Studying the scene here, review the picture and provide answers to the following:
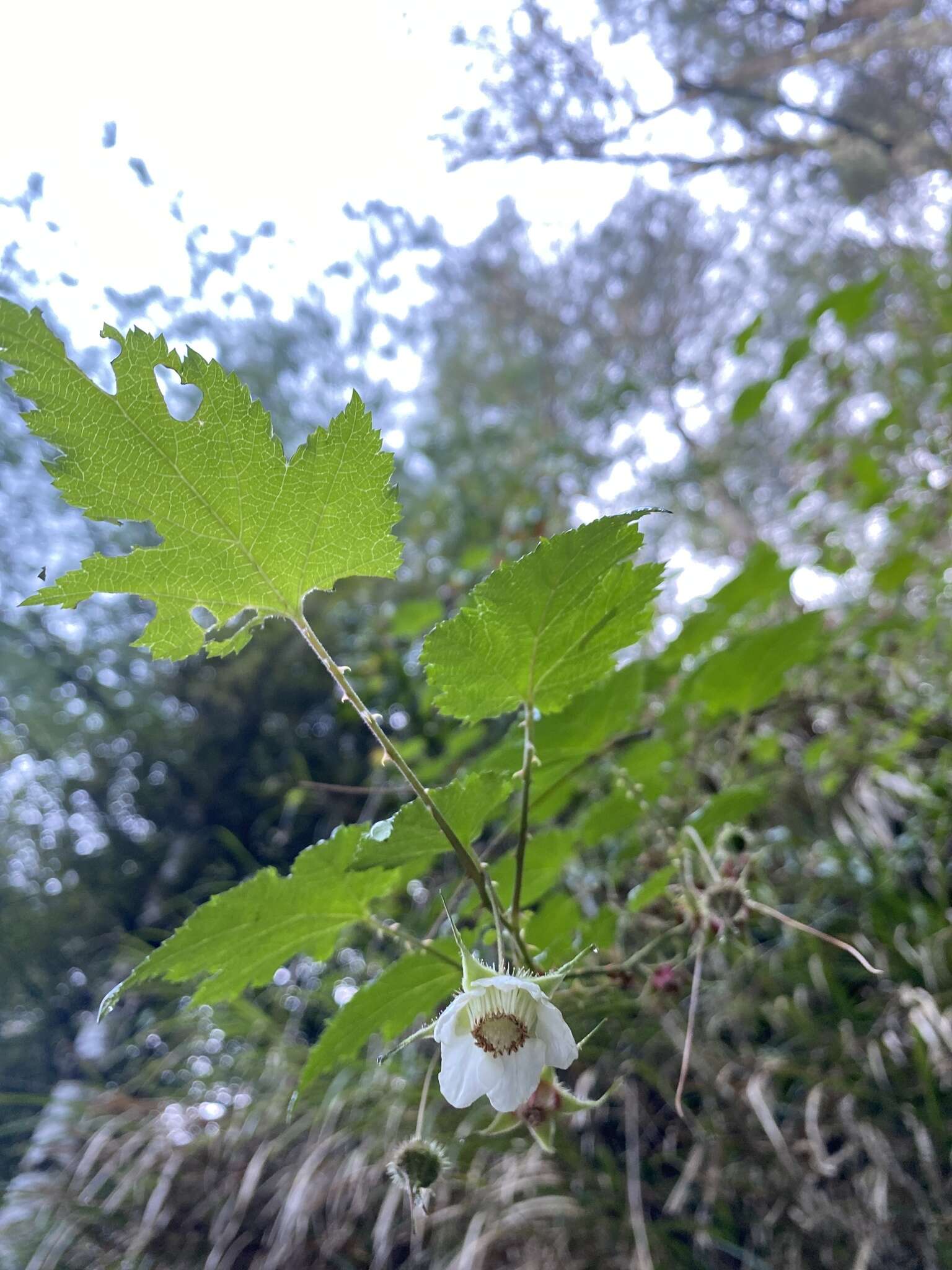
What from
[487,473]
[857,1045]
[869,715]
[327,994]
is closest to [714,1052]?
[857,1045]

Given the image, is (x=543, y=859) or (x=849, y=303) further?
(x=849, y=303)

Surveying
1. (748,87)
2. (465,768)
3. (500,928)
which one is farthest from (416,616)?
(748,87)

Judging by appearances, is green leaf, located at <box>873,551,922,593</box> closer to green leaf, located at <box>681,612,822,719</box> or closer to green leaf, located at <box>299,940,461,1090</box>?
green leaf, located at <box>681,612,822,719</box>

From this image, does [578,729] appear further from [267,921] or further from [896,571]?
[896,571]

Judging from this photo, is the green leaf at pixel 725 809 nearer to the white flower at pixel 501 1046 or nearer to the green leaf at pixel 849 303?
the white flower at pixel 501 1046

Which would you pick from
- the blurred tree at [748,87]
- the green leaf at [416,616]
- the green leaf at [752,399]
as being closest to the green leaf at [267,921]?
the green leaf at [416,616]
